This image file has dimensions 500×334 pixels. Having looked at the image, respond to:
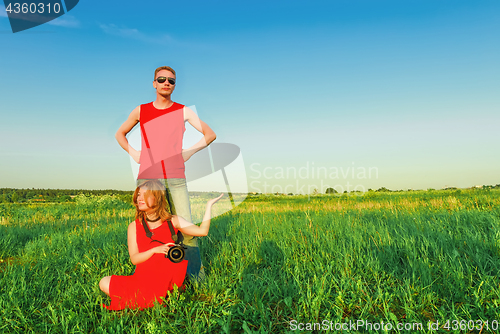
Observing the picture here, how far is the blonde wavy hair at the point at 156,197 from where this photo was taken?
124 inches

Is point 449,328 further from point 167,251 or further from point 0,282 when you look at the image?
point 0,282

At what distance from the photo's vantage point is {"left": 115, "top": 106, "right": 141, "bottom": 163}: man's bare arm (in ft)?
12.2

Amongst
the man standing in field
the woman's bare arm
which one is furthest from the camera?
the man standing in field

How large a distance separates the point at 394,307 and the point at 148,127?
11.2 ft

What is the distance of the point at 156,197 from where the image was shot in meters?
3.18

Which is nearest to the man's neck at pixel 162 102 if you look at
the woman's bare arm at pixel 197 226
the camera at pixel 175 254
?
the woman's bare arm at pixel 197 226

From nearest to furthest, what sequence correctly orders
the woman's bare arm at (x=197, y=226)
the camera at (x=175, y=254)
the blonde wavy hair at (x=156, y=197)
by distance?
1. the camera at (x=175, y=254)
2. the woman's bare arm at (x=197, y=226)
3. the blonde wavy hair at (x=156, y=197)

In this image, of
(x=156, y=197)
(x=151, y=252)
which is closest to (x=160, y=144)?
(x=156, y=197)

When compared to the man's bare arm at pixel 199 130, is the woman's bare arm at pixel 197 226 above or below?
below

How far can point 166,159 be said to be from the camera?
3.55 meters

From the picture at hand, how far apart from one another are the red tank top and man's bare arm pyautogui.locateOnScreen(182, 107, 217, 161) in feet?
0.34

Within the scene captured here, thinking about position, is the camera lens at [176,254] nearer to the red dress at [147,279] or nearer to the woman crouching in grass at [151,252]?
the woman crouching in grass at [151,252]

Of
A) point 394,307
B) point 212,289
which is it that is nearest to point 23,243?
point 212,289

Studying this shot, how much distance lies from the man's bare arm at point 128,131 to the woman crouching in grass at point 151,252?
2.31 ft
